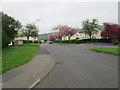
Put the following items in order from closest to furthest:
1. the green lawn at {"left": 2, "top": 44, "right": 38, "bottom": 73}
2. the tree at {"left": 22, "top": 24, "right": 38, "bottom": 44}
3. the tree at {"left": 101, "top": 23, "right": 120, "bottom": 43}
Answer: the green lawn at {"left": 2, "top": 44, "right": 38, "bottom": 73} → the tree at {"left": 101, "top": 23, "right": 120, "bottom": 43} → the tree at {"left": 22, "top": 24, "right": 38, "bottom": 44}

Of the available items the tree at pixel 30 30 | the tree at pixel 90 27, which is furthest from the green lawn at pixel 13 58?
the tree at pixel 90 27

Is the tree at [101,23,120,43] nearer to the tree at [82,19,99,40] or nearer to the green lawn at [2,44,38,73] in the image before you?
the tree at [82,19,99,40]

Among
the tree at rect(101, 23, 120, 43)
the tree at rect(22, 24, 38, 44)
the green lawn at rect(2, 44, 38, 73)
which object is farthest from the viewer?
the tree at rect(22, 24, 38, 44)

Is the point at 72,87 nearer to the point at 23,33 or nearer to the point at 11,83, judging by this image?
the point at 11,83

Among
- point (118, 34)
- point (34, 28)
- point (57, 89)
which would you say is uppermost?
point (34, 28)

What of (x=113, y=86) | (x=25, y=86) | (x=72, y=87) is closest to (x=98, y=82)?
(x=113, y=86)

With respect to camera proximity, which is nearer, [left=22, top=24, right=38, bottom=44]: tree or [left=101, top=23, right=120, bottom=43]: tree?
[left=101, top=23, right=120, bottom=43]: tree

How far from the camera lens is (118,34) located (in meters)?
34.8

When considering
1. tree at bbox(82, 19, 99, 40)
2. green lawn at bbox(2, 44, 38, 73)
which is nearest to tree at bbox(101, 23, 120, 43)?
tree at bbox(82, 19, 99, 40)

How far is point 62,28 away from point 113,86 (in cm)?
5501

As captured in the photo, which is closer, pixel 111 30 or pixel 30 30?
pixel 111 30

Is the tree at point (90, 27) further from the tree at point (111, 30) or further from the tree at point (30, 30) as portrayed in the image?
the tree at point (30, 30)

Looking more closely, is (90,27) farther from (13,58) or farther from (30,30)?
(13,58)

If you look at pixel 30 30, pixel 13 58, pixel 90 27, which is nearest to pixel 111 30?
pixel 90 27
